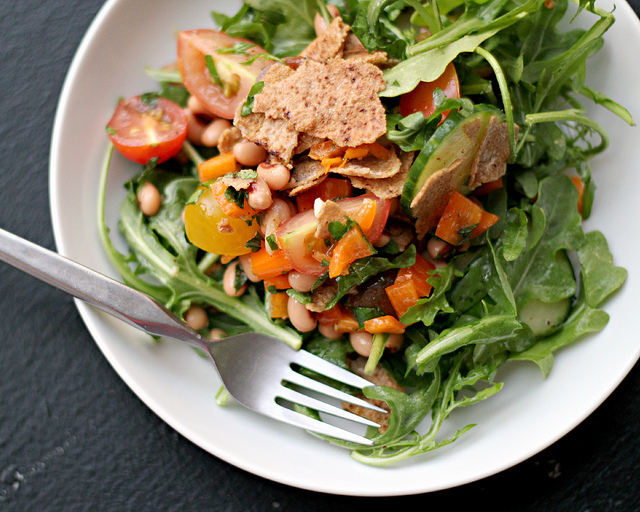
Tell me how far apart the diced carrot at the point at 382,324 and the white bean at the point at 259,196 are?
61cm

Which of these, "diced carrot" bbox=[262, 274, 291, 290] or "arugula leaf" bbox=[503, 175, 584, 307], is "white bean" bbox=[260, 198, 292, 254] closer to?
"diced carrot" bbox=[262, 274, 291, 290]

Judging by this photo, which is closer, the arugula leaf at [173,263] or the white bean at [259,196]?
the white bean at [259,196]

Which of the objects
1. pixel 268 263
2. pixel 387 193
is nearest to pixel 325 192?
pixel 387 193

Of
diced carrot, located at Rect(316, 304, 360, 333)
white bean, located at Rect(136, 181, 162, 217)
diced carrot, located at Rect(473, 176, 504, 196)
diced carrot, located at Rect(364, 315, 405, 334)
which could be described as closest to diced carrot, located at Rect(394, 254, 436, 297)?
diced carrot, located at Rect(364, 315, 405, 334)

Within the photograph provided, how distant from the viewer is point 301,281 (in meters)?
1.91

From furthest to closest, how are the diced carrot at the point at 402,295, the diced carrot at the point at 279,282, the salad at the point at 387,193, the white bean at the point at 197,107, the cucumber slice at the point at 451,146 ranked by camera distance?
1. the white bean at the point at 197,107
2. the diced carrot at the point at 279,282
3. the diced carrot at the point at 402,295
4. the salad at the point at 387,193
5. the cucumber slice at the point at 451,146

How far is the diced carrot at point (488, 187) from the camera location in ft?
6.50

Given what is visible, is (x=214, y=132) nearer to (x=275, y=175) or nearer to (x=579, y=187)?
(x=275, y=175)

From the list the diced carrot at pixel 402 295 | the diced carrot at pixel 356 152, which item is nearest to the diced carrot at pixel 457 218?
the diced carrot at pixel 402 295

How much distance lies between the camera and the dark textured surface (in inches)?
88.2

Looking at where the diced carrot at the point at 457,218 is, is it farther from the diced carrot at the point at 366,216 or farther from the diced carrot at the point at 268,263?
the diced carrot at the point at 268,263

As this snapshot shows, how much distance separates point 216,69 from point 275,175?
0.67 meters

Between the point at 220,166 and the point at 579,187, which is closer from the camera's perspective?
the point at 220,166

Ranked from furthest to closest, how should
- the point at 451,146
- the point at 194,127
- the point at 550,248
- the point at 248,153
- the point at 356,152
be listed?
1. the point at 194,127
2. the point at 550,248
3. the point at 248,153
4. the point at 356,152
5. the point at 451,146
